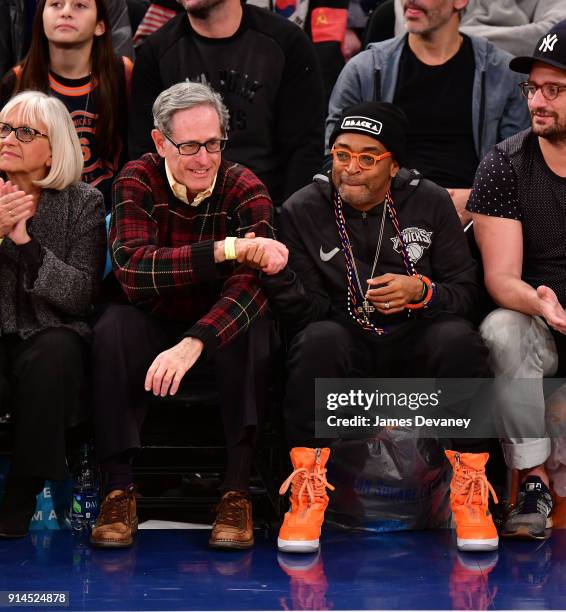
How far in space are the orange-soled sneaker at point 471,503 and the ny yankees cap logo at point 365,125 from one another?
1.00 meters

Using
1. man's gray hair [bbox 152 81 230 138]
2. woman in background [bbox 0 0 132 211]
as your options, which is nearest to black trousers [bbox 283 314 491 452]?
man's gray hair [bbox 152 81 230 138]

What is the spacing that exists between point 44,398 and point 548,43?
1898 millimetres

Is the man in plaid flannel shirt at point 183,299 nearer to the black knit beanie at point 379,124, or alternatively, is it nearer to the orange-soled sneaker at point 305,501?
the orange-soled sneaker at point 305,501

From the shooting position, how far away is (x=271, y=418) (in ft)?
11.5

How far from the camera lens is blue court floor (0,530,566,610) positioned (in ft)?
9.12

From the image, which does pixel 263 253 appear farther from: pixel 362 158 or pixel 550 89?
pixel 550 89

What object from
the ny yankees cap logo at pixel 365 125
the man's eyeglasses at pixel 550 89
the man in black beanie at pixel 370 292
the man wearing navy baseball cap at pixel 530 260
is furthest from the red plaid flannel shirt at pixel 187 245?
the man's eyeglasses at pixel 550 89

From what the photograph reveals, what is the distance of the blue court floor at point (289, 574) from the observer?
2781 mm

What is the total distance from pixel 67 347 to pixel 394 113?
1.24 m

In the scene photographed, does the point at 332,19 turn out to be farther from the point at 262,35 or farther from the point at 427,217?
the point at 427,217

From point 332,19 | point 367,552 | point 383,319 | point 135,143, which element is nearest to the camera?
point 367,552

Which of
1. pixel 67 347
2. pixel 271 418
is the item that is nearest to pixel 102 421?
pixel 67 347

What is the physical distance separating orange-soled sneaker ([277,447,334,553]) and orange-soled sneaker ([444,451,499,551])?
37 cm

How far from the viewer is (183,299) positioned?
344cm
